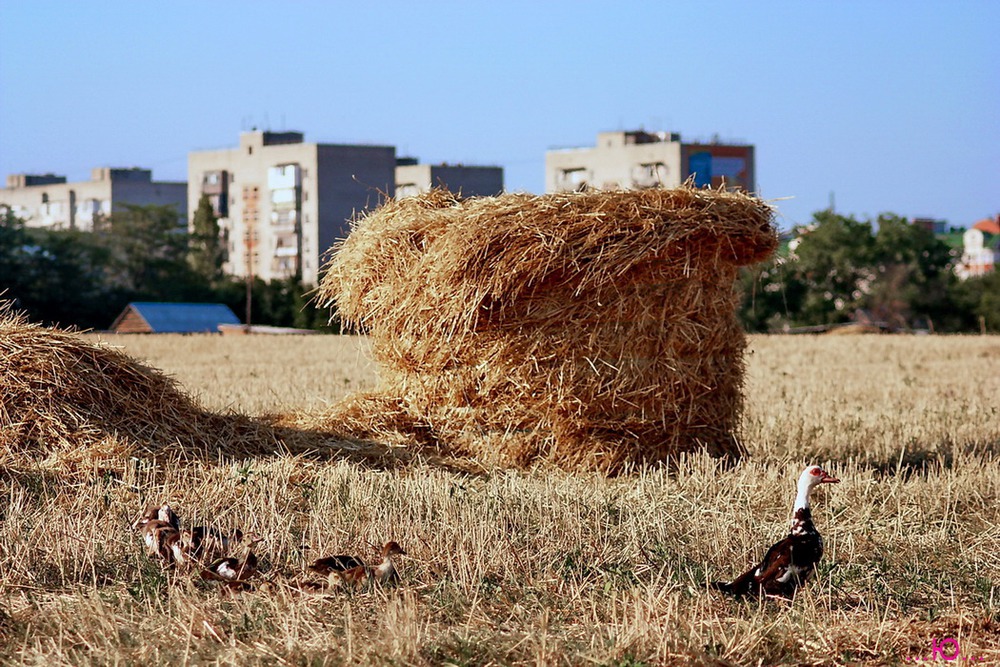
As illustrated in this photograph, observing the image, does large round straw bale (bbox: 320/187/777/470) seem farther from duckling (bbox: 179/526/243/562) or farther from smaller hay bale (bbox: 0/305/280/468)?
duckling (bbox: 179/526/243/562)

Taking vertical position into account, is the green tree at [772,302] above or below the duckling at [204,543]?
above

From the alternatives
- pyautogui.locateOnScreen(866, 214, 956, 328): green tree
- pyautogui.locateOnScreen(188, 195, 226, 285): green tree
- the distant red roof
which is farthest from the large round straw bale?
the distant red roof

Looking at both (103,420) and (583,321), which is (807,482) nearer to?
(583,321)

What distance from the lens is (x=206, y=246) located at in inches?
3287

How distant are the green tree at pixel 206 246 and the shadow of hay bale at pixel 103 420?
69.8 metres

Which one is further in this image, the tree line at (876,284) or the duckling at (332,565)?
the tree line at (876,284)

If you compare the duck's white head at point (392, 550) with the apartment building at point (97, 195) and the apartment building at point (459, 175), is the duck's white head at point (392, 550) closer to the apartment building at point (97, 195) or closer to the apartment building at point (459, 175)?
the apartment building at point (459, 175)

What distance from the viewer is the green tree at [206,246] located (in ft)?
263

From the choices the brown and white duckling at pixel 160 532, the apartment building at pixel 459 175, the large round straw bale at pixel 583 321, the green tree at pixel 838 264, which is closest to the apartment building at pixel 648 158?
the apartment building at pixel 459 175

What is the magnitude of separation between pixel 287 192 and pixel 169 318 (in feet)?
144

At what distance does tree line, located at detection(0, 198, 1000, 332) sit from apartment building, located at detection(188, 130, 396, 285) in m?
17.7

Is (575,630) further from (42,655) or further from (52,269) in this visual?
(52,269)

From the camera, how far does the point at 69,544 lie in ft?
Answer: 20.7

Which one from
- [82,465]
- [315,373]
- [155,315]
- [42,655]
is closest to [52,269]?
[155,315]
